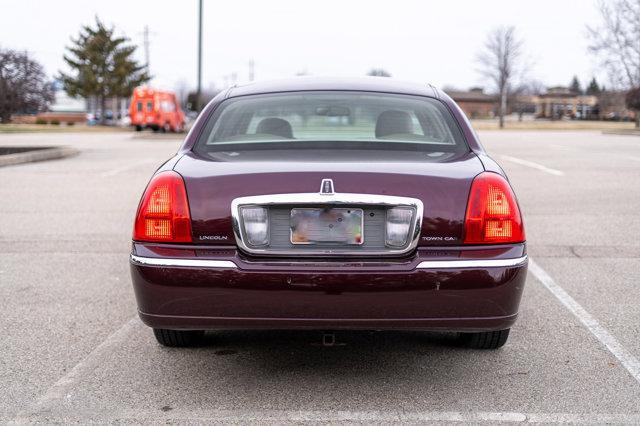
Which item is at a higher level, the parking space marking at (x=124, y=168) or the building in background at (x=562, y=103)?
the building in background at (x=562, y=103)

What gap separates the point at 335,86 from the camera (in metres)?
4.26

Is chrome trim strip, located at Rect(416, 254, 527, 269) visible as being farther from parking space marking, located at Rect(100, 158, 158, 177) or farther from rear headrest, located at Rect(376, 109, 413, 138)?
parking space marking, located at Rect(100, 158, 158, 177)

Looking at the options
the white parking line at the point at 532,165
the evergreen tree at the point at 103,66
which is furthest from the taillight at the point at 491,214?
the evergreen tree at the point at 103,66

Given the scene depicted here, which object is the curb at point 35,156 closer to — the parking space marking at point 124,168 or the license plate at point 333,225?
the parking space marking at point 124,168

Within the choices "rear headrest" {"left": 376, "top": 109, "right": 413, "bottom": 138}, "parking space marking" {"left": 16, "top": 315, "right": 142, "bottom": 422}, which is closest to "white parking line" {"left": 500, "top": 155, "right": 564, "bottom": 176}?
"rear headrest" {"left": 376, "top": 109, "right": 413, "bottom": 138}

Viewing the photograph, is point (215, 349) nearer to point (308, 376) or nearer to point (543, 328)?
point (308, 376)

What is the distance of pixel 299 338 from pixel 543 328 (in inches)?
58.2

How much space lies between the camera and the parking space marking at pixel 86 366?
3262mm

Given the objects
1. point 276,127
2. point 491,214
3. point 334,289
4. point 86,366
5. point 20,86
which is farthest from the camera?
point 20,86

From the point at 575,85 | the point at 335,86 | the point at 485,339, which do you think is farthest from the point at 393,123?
the point at 575,85

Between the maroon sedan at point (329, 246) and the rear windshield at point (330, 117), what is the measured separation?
381 mm

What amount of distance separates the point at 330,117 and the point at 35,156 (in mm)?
13841

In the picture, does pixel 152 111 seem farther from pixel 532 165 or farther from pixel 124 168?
pixel 532 165

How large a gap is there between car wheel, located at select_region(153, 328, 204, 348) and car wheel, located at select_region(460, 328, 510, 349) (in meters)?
1.44
